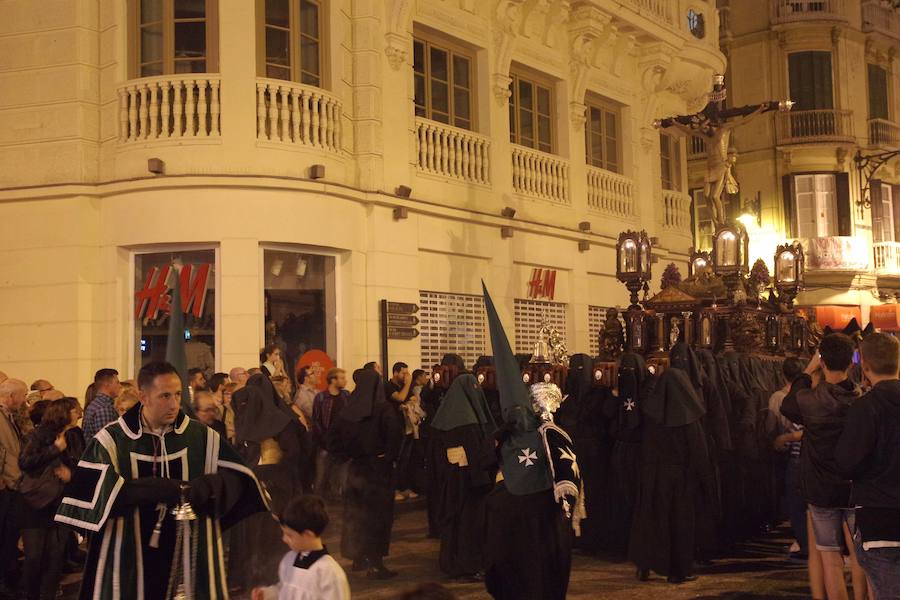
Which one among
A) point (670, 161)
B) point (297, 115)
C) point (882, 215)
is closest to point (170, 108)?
point (297, 115)

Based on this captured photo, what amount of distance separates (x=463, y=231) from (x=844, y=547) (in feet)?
35.4

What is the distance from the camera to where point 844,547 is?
7727 mm

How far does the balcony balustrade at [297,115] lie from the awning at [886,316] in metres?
21.6

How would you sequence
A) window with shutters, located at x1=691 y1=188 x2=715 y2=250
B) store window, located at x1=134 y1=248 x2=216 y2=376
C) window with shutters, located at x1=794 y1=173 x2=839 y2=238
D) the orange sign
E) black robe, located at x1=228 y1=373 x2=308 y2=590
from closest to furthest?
black robe, located at x1=228 y1=373 x2=308 y2=590 → the orange sign → store window, located at x1=134 y1=248 x2=216 y2=376 → window with shutters, located at x1=794 y1=173 x2=839 y2=238 → window with shutters, located at x1=691 y1=188 x2=715 y2=250

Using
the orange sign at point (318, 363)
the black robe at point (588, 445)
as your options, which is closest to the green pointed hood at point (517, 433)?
the black robe at point (588, 445)

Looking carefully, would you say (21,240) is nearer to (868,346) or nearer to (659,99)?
(868,346)

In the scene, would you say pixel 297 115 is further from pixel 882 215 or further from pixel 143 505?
pixel 882 215

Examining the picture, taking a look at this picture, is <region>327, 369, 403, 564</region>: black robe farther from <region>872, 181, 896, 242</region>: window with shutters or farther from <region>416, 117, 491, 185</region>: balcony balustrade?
<region>872, 181, 896, 242</region>: window with shutters

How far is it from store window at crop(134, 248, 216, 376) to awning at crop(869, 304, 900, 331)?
2307cm

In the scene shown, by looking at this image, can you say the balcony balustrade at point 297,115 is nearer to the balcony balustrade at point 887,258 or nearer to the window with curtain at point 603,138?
the window with curtain at point 603,138

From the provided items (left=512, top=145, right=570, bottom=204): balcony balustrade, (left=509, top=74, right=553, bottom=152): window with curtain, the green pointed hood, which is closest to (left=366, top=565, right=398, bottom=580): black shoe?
the green pointed hood

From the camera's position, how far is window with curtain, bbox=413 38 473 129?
17.7 meters

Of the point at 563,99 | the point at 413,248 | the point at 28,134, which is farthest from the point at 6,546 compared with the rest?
the point at 563,99

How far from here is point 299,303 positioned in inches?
605
